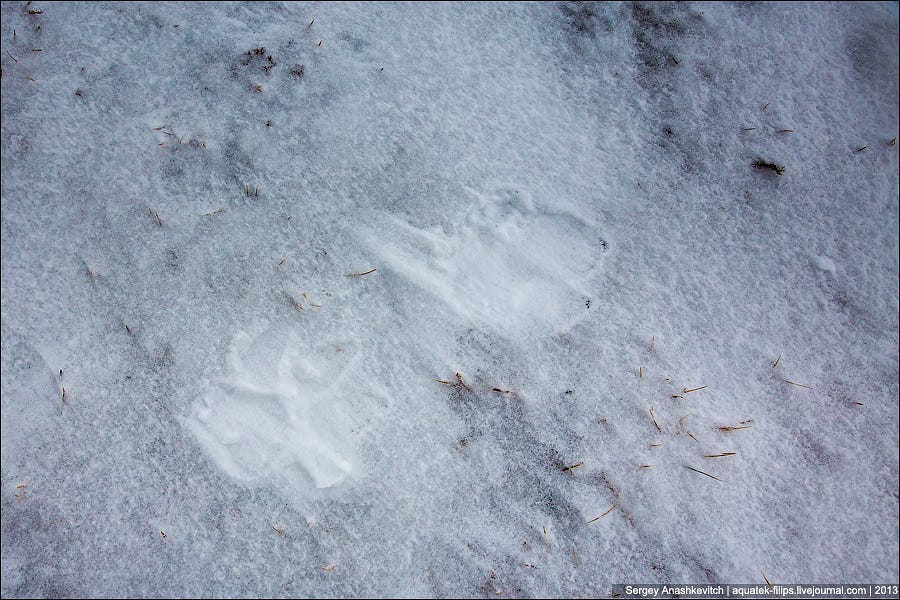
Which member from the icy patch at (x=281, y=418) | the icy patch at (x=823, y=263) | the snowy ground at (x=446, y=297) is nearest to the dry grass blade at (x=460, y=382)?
the snowy ground at (x=446, y=297)

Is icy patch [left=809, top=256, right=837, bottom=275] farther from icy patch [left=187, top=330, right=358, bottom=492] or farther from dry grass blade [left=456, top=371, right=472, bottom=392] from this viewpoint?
icy patch [left=187, top=330, right=358, bottom=492]

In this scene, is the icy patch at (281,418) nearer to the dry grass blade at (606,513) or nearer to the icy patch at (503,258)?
the icy patch at (503,258)

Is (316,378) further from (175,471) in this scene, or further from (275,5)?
(275,5)

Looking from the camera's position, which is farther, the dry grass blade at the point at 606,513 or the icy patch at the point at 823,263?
the icy patch at the point at 823,263

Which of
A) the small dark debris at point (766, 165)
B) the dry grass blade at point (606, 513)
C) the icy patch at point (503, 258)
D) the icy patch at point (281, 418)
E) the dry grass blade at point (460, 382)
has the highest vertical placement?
the small dark debris at point (766, 165)

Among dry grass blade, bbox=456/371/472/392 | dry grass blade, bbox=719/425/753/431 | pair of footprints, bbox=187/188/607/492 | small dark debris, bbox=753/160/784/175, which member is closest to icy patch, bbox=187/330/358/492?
pair of footprints, bbox=187/188/607/492
